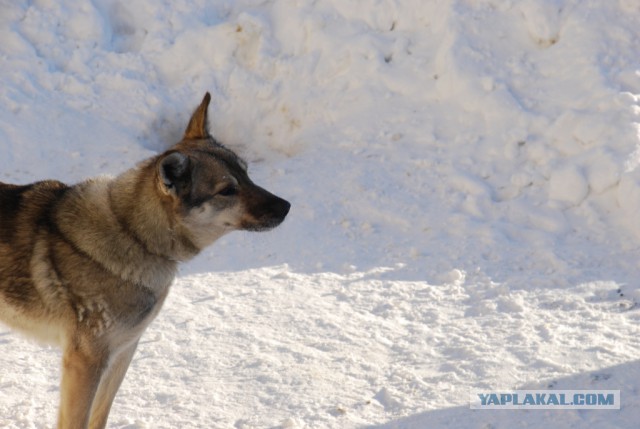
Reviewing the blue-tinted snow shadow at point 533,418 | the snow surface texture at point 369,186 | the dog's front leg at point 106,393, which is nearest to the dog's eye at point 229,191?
the dog's front leg at point 106,393

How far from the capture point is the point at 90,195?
171 inches

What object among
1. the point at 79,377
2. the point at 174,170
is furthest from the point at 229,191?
the point at 79,377

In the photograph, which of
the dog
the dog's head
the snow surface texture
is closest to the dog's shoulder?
the dog

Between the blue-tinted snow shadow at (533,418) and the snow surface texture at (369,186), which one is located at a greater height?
the snow surface texture at (369,186)

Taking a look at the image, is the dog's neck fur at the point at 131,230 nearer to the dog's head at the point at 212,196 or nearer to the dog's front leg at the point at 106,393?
the dog's head at the point at 212,196

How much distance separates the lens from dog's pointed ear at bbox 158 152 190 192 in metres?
4.05

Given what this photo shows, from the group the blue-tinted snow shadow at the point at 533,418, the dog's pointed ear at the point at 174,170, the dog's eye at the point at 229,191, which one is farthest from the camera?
the blue-tinted snow shadow at the point at 533,418

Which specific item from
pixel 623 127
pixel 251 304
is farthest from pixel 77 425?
pixel 623 127

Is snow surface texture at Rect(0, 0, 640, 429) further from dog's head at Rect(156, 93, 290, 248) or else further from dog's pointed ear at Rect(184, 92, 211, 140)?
dog's pointed ear at Rect(184, 92, 211, 140)

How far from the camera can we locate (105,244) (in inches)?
165

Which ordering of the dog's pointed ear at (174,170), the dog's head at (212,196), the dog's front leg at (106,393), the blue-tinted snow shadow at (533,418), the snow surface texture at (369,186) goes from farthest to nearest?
the snow surface texture at (369,186) < the blue-tinted snow shadow at (533,418) < the dog's front leg at (106,393) < the dog's head at (212,196) < the dog's pointed ear at (174,170)

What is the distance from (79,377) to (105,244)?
632mm

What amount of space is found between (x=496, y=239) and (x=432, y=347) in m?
1.52

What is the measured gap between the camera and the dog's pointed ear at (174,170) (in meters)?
4.05
